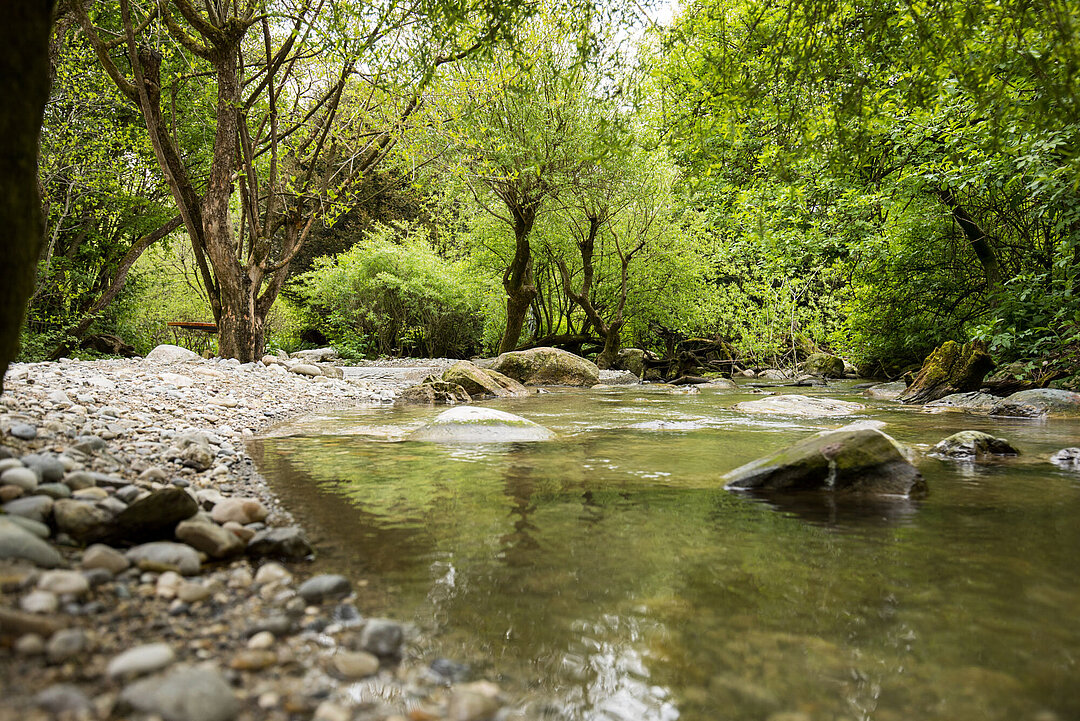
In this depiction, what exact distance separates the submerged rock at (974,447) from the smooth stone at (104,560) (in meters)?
5.53

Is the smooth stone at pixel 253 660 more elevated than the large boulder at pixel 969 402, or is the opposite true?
the large boulder at pixel 969 402

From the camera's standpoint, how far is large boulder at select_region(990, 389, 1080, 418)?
24.2 ft

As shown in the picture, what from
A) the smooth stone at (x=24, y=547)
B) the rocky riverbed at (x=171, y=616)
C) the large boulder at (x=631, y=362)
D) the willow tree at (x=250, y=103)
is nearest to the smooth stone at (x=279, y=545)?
the rocky riverbed at (x=171, y=616)

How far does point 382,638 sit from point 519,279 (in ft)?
52.8

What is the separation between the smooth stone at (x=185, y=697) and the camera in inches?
47.3

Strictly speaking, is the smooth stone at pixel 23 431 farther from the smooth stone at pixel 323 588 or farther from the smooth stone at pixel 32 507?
the smooth stone at pixel 323 588

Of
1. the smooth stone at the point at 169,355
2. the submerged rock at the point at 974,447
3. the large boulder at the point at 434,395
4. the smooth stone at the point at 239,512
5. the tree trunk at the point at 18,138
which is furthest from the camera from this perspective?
the smooth stone at the point at 169,355

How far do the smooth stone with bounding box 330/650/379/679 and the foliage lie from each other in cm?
1914

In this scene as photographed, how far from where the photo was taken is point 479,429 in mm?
5715

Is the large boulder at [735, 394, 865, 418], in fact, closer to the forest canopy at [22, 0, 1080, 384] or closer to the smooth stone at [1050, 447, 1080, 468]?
the forest canopy at [22, 0, 1080, 384]

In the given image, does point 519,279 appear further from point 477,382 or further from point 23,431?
point 23,431

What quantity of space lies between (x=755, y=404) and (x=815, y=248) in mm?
3883

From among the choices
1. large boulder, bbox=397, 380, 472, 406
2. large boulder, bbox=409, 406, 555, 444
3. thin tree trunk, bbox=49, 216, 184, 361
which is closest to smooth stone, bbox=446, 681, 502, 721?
large boulder, bbox=409, 406, 555, 444

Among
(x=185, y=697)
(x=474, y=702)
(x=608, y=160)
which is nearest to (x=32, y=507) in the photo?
(x=185, y=697)
